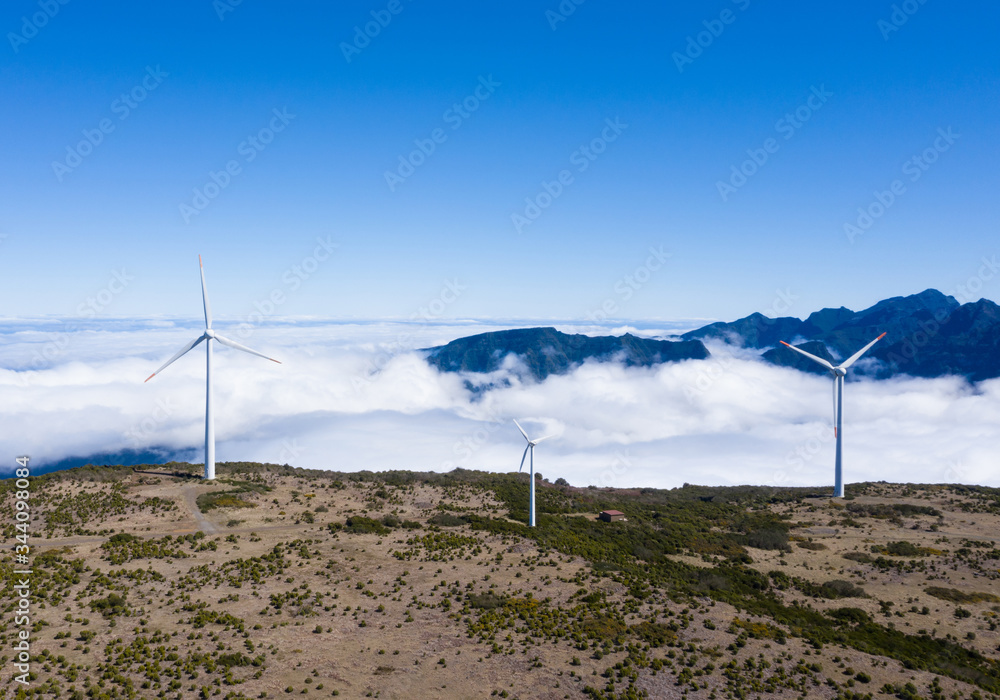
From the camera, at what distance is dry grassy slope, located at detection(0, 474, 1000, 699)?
123 feet

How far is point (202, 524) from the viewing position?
2758 inches

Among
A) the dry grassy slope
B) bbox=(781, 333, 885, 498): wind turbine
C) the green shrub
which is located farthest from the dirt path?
bbox=(781, 333, 885, 498): wind turbine

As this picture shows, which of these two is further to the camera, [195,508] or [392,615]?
[195,508]

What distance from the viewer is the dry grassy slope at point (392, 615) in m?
37.4

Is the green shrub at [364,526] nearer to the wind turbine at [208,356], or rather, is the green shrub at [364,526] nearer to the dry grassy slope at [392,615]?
the dry grassy slope at [392,615]

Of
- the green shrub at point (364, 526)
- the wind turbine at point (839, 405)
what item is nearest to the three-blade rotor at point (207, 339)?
the green shrub at point (364, 526)

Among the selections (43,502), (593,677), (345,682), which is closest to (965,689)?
(593,677)

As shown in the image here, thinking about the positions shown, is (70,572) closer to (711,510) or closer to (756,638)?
(756,638)

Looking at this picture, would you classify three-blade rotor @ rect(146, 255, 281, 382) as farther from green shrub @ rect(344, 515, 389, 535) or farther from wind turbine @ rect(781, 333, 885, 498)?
wind turbine @ rect(781, 333, 885, 498)

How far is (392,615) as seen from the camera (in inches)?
1879

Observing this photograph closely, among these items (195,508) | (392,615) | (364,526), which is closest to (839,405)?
(364,526)

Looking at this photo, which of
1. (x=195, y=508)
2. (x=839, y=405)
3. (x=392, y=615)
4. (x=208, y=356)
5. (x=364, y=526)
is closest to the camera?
(x=392, y=615)

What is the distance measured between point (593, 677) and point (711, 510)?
247 feet

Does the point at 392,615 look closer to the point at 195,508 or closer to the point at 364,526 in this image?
the point at 364,526
